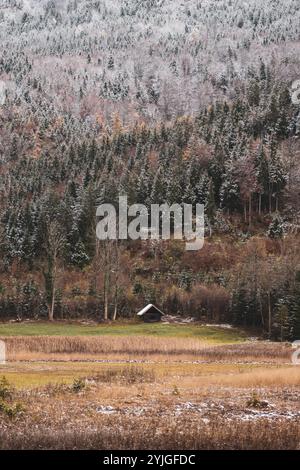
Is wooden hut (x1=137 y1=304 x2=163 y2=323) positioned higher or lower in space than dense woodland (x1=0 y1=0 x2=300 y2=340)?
lower

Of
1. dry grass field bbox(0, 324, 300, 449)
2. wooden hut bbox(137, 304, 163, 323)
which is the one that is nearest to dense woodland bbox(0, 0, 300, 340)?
wooden hut bbox(137, 304, 163, 323)

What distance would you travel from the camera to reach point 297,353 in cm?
5750

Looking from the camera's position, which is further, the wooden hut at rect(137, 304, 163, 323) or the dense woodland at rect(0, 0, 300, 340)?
the wooden hut at rect(137, 304, 163, 323)

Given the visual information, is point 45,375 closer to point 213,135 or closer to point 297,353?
point 297,353

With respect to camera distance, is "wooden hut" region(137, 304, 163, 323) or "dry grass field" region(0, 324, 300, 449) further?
"wooden hut" region(137, 304, 163, 323)

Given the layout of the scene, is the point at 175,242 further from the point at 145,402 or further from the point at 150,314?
the point at 145,402

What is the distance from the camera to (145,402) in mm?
27844

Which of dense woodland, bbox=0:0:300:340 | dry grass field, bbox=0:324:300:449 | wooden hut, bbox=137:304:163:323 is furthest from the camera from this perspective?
wooden hut, bbox=137:304:163:323

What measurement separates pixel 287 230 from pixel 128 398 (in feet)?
315

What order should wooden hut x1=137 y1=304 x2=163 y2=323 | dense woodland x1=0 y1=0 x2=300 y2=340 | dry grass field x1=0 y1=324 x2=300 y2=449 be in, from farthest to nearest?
wooden hut x1=137 y1=304 x2=163 y2=323, dense woodland x1=0 y1=0 x2=300 y2=340, dry grass field x1=0 y1=324 x2=300 y2=449

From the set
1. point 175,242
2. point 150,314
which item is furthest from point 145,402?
point 175,242

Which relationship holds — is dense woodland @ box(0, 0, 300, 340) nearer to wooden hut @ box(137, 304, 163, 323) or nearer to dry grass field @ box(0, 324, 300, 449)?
wooden hut @ box(137, 304, 163, 323)

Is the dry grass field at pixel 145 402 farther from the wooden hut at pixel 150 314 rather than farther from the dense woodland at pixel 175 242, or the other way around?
the wooden hut at pixel 150 314

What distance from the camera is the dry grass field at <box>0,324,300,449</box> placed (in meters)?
18.4
